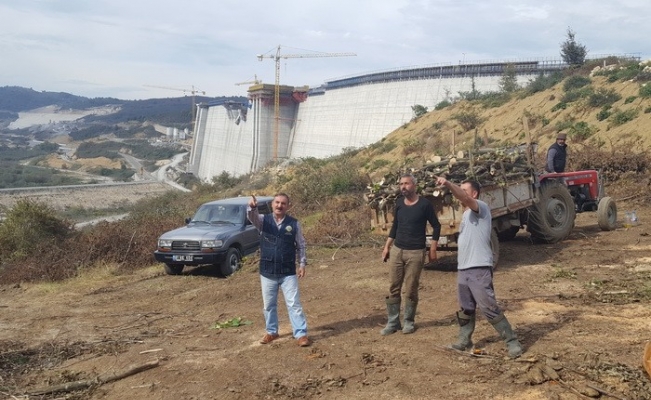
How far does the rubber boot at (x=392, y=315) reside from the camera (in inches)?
261

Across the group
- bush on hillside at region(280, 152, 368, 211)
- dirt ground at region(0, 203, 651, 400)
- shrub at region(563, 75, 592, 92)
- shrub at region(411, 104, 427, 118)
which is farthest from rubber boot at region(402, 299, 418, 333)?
shrub at region(411, 104, 427, 118)

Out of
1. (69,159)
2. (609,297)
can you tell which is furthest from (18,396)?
(69,159)

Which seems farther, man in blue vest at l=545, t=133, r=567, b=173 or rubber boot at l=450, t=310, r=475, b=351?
man in blue vest at l=545, t=133, r=567, b=173

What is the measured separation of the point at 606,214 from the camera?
12344mm

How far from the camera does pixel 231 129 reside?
284 ft

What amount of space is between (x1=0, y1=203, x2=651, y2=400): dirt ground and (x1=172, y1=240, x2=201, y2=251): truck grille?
858 millimetres

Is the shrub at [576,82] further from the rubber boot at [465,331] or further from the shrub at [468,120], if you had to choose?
the rubber boot at [465,331]

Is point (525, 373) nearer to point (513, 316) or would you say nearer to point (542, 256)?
point (513, 316)

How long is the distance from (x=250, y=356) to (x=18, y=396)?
2249 mm

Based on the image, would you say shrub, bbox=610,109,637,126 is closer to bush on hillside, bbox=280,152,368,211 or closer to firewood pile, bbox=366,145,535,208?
bush on hillside, bbox=280,152,368,211

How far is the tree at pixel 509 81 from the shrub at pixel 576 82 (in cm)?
713

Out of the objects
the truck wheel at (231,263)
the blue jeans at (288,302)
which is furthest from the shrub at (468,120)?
the blue jeans at (288,302)

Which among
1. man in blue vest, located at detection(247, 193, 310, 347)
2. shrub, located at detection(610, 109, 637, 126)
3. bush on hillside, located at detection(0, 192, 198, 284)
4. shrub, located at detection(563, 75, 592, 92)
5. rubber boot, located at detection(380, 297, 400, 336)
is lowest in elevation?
bush on hillside, located at detection(0, 192, 198, 284)

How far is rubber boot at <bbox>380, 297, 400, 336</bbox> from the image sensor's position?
6617mm
